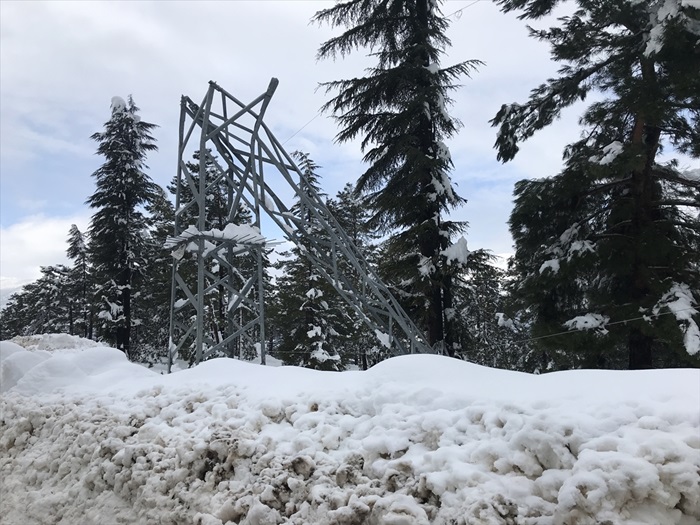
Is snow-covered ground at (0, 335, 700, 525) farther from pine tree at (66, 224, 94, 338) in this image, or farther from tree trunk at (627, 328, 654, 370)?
pine tree at (66, 224, 94, 338)

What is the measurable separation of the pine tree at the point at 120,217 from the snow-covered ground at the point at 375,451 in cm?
1771

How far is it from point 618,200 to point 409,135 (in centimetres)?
524

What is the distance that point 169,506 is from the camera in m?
3.33

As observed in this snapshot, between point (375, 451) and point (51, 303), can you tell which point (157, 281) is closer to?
point (375, 451)

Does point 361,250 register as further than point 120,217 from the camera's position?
Yes

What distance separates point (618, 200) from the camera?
27.9 feet

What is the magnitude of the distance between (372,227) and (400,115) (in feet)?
10.3

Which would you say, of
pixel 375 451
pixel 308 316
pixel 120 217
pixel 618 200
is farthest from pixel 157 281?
pixel 375 451

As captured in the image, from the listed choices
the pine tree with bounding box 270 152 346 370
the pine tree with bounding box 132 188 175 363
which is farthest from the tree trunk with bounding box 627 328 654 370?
the pine tree with bounding box 132 188 175 363

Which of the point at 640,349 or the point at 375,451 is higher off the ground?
the point at 640,349

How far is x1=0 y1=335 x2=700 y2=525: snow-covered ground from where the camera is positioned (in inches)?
91.0

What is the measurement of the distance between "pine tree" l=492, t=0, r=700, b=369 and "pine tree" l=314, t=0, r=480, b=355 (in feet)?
7.67

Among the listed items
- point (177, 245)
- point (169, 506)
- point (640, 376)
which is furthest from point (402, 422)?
point (177, 245)

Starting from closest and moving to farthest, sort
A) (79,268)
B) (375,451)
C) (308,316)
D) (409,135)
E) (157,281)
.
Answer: (375,451)
(409,135)
(308,316)
(157,281)
(79,268)
